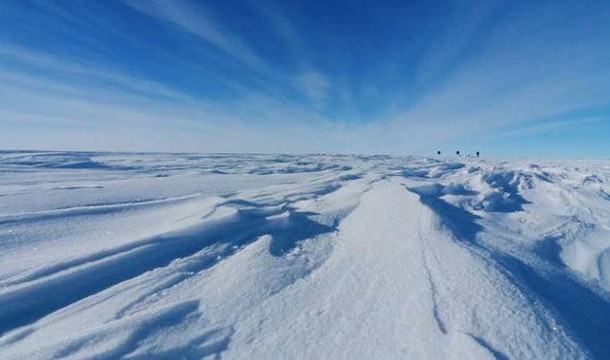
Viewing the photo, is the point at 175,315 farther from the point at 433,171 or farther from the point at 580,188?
A: the point at 433,171

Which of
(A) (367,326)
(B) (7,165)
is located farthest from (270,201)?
(B) (7,165)

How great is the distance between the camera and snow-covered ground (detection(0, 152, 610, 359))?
1.75m

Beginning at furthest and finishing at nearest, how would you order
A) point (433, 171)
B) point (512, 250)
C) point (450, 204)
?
point (433, 171) → point (450, 204) → point (512, 250)

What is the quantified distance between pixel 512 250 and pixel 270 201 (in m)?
2.62

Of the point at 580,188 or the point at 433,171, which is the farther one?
the point at 433,171

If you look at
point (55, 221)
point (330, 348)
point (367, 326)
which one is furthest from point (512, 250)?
point (55, 221)

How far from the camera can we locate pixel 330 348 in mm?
1733

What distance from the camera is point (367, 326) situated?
1.89 meters

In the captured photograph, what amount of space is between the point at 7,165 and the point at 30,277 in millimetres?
8453

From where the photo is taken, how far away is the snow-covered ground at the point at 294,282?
1.75m

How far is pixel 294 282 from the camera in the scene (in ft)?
7.68

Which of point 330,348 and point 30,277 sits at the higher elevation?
point 30,277

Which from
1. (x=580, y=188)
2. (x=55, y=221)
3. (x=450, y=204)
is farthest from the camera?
(x=580, y=188)

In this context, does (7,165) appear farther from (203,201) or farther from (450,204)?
(450,204)
